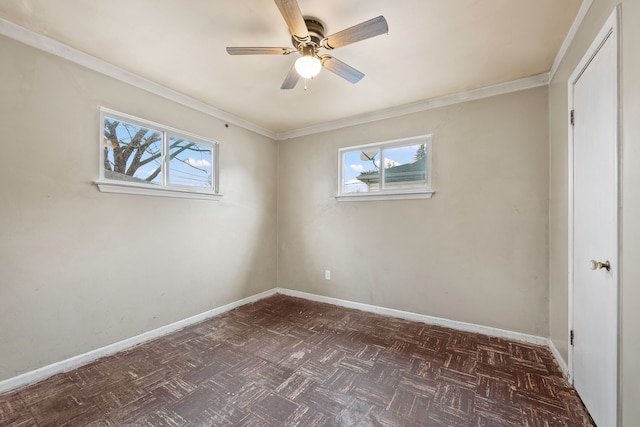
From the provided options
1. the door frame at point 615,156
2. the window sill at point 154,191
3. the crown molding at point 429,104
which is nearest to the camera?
the door frame at point 615,156

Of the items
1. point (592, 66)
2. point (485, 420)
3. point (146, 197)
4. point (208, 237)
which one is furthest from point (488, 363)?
point (146, 197)

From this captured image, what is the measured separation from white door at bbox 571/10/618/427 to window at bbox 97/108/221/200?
3.46m

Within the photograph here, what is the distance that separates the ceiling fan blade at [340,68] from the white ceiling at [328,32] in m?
0.23

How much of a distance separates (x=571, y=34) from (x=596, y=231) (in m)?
1.47

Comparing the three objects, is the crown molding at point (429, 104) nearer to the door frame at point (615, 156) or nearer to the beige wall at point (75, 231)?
the door frame at point (615, 156)

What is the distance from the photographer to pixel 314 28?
6.07 ft

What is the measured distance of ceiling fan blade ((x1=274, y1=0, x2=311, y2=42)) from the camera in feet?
4.56

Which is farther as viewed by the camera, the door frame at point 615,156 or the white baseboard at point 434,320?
the white baseboard at point 434,320

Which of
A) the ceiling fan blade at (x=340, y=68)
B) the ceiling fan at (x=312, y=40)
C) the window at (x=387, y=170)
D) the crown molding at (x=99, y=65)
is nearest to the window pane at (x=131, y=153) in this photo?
the crown molding at (x=99, y=65)

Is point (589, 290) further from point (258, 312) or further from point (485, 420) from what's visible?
point (258, 312)

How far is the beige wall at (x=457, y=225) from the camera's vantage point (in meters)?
2.58

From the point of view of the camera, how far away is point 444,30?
1.91 meters

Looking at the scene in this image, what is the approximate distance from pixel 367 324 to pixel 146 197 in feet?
9.13

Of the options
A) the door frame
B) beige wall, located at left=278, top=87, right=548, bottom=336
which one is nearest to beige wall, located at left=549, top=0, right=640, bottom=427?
the door frame
